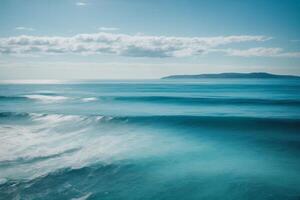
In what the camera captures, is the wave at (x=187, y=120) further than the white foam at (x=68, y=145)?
Yes

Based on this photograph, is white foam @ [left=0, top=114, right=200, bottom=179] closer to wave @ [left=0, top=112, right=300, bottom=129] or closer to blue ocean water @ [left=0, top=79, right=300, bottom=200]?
blue ocean water @ [left=0, top=79, right=300, bottom=200]

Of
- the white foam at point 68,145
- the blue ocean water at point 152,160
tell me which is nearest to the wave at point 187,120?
the blue ocean water at point 152,160

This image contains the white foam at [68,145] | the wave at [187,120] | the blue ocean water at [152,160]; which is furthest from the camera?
the wave at [187,120]

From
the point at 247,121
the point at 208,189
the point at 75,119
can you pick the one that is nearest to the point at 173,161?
the point at 208,189

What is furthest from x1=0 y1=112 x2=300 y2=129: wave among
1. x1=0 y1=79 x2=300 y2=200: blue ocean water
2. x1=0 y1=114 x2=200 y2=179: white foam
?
x1=0 y1=114 x2=200 y2=179: white foam

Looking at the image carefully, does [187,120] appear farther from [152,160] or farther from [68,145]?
[68,145]

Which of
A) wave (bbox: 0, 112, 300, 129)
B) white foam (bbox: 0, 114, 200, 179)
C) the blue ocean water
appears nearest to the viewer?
the blue ocean water

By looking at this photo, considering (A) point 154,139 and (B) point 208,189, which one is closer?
(B) point 208,189

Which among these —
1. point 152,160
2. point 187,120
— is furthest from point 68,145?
point 187,120

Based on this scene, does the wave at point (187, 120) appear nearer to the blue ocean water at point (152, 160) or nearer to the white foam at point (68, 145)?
the blue ocean water at point (152, 160)

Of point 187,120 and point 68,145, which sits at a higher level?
point 187,120

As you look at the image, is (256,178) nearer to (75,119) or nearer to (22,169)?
(22,169)
